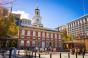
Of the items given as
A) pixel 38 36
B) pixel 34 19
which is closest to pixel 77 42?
pixel 38 36

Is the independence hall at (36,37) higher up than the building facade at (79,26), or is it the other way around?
the building facade at (79,26)

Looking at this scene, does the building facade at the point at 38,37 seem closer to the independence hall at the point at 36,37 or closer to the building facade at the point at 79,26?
the independence hall at the point at 36,37

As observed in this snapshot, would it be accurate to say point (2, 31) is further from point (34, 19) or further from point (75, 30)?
point (75, 30)

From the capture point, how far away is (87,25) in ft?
305

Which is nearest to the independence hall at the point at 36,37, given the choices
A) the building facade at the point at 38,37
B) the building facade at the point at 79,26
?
the building facade at the point at 38,37

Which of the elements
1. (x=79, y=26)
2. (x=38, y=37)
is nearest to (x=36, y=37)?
(x=38, y=37)

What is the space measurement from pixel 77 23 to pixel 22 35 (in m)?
56.2

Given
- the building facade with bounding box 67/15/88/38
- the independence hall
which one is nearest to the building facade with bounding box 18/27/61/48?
the independence hall

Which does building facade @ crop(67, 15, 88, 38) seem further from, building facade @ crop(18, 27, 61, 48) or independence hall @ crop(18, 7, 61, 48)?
independence hall @ crop(18, 7, 61, 48)

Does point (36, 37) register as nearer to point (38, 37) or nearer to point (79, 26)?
point (38, 37)

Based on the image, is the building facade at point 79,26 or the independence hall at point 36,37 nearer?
the independence hall at point 36,37

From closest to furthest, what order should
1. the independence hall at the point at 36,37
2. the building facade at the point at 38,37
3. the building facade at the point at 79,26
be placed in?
1. the independence hall at the point at 36,37
2. the building facade at the point at 38,37
3. the building facade at the point at 79,26

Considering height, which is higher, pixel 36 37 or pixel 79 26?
pixel 79 26

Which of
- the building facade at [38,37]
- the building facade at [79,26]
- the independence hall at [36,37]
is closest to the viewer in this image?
the independence hall at [36,37]
